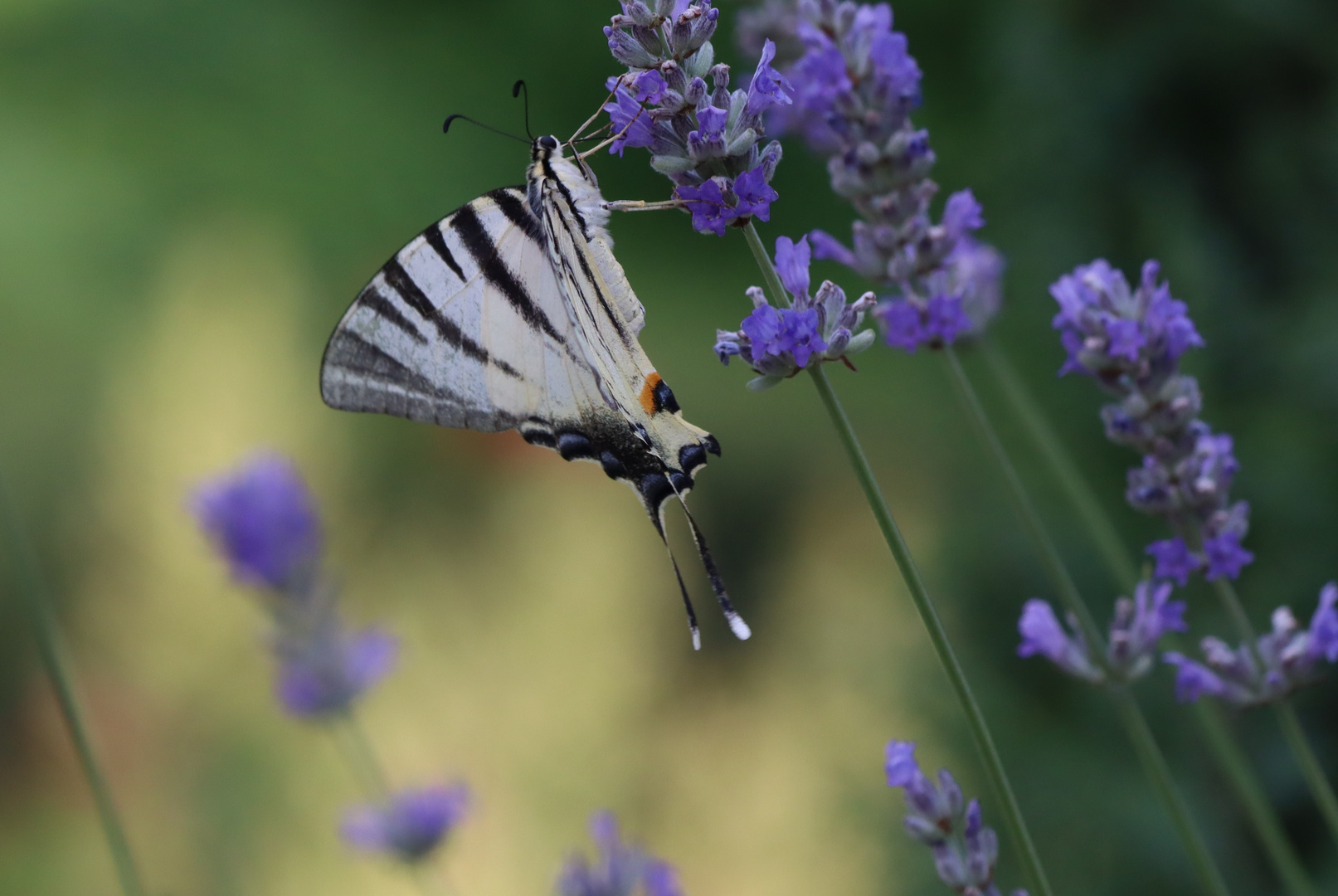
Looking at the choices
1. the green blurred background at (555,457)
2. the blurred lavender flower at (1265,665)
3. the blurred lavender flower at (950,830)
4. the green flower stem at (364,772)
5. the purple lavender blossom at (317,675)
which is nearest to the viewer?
the blurred lavender flower at (950,830)

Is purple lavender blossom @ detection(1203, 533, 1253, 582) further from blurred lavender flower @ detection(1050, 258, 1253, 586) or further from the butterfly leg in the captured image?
the butterfly leg

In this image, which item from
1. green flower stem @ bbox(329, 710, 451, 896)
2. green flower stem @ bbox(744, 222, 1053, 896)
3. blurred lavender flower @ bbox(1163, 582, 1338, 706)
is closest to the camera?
green flower stem @ bbox(744, 222, 1053, 896)

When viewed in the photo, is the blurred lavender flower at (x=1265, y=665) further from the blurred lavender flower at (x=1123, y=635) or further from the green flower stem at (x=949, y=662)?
the green flower stem at (x=949, y=662)

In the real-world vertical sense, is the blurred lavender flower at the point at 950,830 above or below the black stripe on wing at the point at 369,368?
below

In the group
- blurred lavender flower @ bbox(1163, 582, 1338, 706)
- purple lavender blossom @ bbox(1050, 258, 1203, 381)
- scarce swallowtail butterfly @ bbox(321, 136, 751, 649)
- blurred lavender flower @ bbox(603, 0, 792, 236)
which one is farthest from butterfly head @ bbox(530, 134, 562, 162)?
blurred lavender flower @ bbox(1163, 582, 1338, 706)

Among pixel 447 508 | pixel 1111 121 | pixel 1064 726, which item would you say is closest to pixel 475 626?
pixel 447 508

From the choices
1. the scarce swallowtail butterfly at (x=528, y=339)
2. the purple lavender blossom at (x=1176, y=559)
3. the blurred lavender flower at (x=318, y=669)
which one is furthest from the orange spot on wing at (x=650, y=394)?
the blurred lavender flower at (x=318, y=669)

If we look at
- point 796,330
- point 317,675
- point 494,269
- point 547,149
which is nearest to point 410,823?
point 317,675
